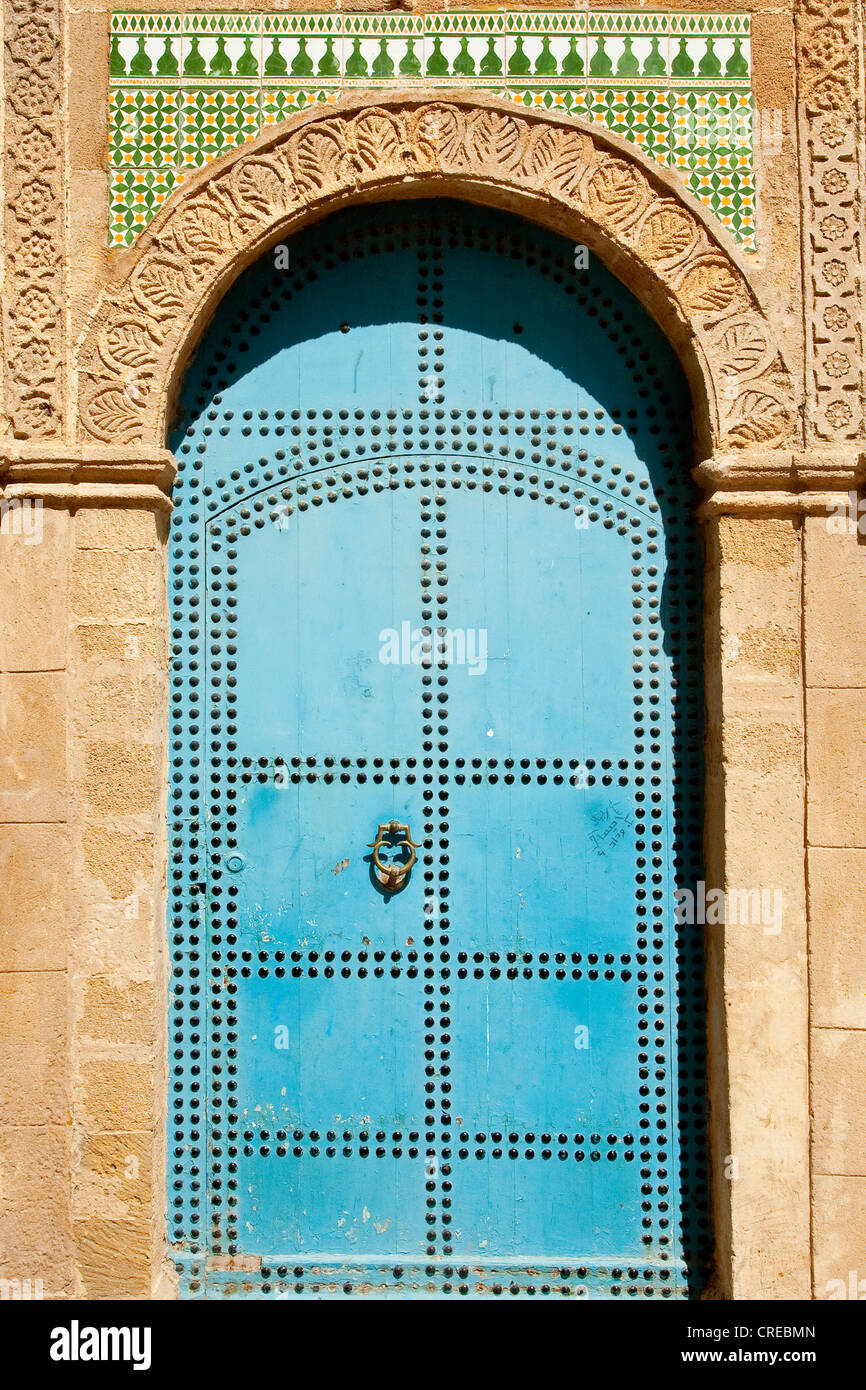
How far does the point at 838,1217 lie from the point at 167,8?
13.3 ft

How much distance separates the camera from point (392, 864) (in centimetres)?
418

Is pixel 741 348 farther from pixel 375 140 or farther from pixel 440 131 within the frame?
pixel 375 140

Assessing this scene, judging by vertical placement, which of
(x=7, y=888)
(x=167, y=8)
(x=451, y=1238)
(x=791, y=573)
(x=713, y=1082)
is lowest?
(x=451, y=1238)

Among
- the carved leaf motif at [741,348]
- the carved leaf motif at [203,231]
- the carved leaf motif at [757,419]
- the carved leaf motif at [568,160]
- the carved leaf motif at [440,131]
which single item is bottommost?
the carved leaf motif at [757,419]

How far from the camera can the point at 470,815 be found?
4.21m

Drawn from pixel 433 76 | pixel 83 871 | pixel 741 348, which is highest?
pixel 433 76

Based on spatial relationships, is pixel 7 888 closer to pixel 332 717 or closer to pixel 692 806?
pixel 332 717

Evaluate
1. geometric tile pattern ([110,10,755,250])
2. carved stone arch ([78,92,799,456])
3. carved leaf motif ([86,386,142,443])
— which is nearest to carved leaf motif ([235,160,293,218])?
carved stone arch ([78,92,799,456])

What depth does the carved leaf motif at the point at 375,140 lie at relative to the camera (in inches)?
163

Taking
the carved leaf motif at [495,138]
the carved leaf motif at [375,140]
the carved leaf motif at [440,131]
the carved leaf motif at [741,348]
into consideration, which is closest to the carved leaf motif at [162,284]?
the carved leaf motif at [375,140]

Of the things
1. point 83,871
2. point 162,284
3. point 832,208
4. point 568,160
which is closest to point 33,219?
point 162,284

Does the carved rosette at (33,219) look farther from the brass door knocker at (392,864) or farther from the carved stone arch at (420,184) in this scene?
the brass door knocker at (392,864)

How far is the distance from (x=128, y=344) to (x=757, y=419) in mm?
1863

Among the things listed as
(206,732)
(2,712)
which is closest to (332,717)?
(206,732)
